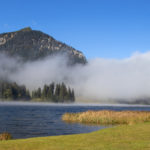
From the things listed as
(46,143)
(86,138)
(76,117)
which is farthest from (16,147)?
(76,117)

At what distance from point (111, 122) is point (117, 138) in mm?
32164

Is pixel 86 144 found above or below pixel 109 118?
above

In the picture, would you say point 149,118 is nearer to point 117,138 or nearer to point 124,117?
point 124,117

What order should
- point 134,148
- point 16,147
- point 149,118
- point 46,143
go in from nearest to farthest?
point 134,148, point 16,147, point 46,143, point 149,118

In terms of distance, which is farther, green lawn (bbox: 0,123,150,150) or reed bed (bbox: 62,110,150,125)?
reed bed (bbox: 62,110,150,125)

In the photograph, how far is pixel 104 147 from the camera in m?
23.7

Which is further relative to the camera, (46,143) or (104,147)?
(46,143)

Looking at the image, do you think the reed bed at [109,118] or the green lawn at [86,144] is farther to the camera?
the reed bed at [109,118]

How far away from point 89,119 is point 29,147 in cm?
3940

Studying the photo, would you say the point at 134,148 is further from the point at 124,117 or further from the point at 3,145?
the point at 124,117

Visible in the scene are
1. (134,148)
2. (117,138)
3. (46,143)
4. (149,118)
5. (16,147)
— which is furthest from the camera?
(149,118)

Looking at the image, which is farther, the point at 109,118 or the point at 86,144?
the point at 109,118

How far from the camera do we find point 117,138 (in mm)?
28953

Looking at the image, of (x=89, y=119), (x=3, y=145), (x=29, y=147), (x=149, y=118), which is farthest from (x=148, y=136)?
(x=89, y=119)
